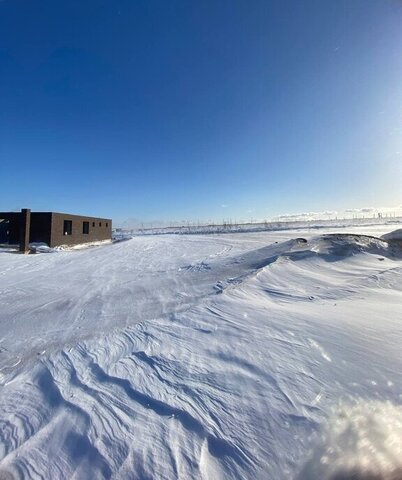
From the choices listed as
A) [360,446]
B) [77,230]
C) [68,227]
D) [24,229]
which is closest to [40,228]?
[24,229]

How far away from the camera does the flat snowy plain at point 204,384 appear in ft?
5.27

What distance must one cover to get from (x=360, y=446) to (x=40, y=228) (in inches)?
785

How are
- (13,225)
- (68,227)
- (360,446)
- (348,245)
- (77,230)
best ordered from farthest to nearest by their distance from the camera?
1. (77,230)
2. (68,227)
3. (13,225)
4. (348,245)
5. (360,446)

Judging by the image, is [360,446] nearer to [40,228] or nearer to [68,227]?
[40,228]

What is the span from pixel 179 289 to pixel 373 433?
4.12 m

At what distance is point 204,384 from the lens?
221cm

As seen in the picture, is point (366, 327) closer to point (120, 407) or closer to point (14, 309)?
point (120, 407)

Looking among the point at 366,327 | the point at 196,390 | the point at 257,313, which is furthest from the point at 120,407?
the point at 366,327

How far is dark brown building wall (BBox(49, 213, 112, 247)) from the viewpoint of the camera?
1777 cm

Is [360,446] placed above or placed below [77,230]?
below

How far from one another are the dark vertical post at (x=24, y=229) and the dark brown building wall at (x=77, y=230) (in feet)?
4.79

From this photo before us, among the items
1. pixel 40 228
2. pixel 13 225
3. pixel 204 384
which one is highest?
pixel 13 225

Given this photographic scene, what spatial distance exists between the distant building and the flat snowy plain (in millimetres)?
14096

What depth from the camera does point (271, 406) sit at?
192 centimetres
